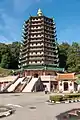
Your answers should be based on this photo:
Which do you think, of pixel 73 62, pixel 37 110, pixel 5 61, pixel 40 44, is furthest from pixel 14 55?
pixel 37 110

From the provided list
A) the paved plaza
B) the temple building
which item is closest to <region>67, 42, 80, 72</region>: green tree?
the temple building

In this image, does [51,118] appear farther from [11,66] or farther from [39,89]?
[11,66]

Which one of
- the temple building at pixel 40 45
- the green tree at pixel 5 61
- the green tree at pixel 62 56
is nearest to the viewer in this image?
the temple building at pixel 40 45

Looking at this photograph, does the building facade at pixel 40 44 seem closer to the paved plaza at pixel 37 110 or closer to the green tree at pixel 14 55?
the green tree at pixel 14 55

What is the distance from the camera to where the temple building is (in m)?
74.5

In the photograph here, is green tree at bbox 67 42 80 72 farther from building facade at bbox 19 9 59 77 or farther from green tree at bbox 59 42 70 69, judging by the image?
green tree at bbox 59 42 70 69

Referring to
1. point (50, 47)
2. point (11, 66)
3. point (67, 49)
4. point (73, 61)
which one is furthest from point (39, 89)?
point (67, 49)

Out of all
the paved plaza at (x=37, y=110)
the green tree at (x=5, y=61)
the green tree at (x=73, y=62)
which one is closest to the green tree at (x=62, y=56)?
the green tree at (x=73, y=62)

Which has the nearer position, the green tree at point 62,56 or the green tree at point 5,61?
the green tree at point 5,61

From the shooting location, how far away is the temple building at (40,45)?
74.5m

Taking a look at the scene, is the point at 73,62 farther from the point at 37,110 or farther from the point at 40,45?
the point at 37,110

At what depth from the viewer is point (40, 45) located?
247 ft

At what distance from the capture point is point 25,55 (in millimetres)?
78562

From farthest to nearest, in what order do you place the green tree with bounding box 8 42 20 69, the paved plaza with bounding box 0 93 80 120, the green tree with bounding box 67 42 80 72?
the green tree with bounding box 8 42 20 69 < the green tree with bounding box 67 42 80 72 < the paved plaza with bounding box 0 93 80 120
